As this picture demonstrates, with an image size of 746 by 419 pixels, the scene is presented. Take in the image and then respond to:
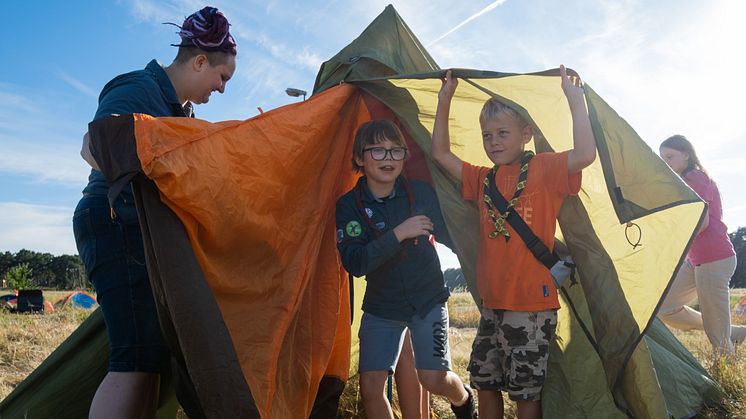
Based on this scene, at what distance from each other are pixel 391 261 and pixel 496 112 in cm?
96

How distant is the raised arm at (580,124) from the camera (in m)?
2.73

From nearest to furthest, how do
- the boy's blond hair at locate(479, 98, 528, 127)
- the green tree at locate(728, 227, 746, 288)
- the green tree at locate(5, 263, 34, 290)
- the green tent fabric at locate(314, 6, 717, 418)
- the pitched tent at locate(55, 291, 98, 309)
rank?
the green tent fabric at locate(314, 6, 717, 418) < the boy's blond hair at locate(479, 98, 528, 127) < the pitched tent at locate(55, 291, 98, 309) < the green tree at locate(5, 263, 34, 290) < the green tree at locate(728, 227, 746, 288)

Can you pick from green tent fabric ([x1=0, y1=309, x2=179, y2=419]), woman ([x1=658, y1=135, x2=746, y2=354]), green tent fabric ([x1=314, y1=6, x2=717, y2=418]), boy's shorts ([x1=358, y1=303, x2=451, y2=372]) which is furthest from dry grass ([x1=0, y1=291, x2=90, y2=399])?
woman ([x1=658, y1=135, x2=746, y2=354])

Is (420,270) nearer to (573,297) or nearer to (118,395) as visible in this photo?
(573,297)

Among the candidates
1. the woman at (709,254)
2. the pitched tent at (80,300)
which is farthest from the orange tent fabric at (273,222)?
the pitched tent at (80,300)

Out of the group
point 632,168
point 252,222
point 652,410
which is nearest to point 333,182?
point 252,222

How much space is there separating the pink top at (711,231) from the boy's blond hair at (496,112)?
113 inches

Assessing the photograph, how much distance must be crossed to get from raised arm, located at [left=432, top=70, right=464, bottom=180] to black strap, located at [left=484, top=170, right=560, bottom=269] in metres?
0.31

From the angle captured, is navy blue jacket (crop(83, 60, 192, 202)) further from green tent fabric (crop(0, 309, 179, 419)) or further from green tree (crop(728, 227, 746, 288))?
green tree (crop(728, 227, 746, 288))

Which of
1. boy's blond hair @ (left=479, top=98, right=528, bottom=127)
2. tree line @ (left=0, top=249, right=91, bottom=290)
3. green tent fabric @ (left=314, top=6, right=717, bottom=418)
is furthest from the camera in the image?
tree line @ (left=0, top=249, right=91, bottom=290)

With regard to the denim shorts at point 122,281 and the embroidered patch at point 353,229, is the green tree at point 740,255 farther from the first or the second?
the denim shorts at point 122,281

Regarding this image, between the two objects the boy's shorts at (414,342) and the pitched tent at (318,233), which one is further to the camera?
the boy's shorts at (414,342)

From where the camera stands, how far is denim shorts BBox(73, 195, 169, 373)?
2.44 metres

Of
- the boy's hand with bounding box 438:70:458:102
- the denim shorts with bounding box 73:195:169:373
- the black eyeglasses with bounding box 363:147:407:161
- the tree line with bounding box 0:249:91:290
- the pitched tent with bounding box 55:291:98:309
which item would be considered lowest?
the denim shorts with bounding box 73:195:169:373
